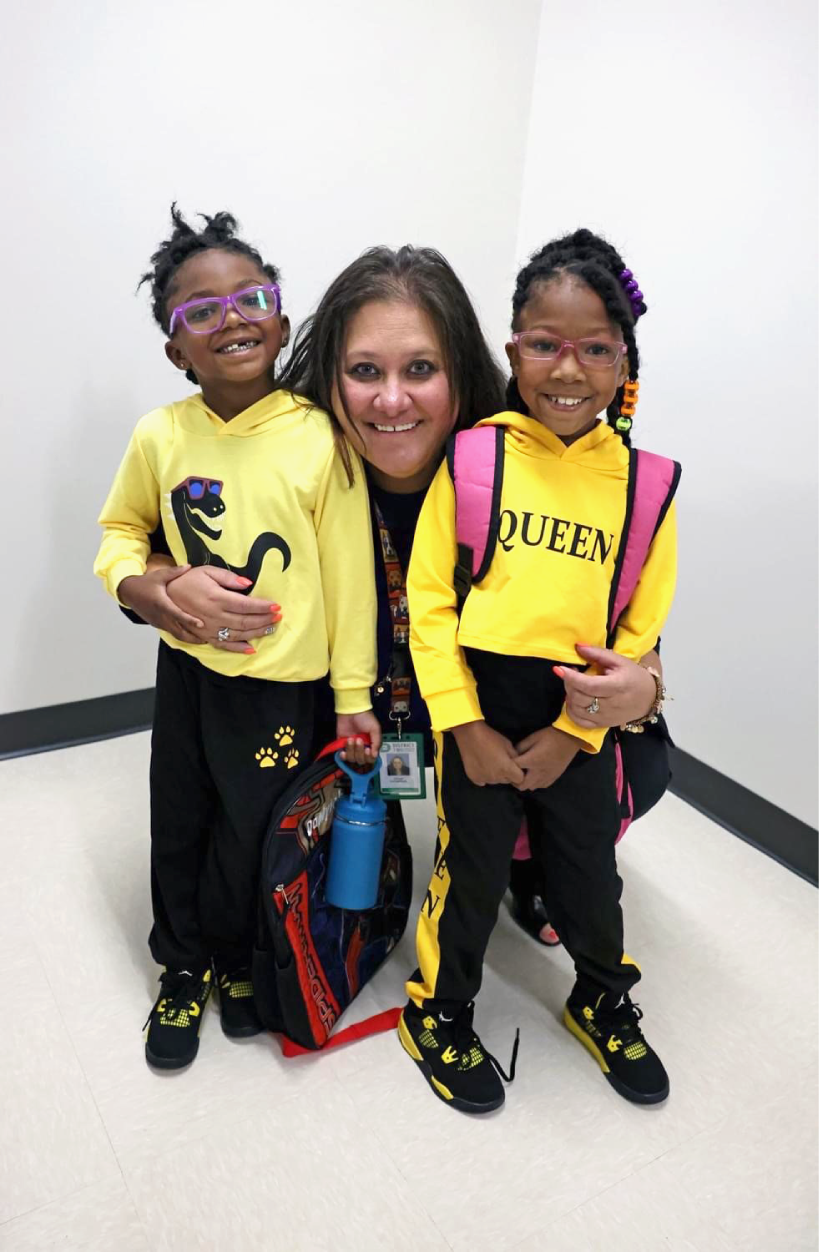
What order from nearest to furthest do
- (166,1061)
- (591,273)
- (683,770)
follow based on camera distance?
1. (591,273)
2. (166,1061)
3. (683,770)

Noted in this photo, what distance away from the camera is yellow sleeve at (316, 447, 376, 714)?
1206 millimetres

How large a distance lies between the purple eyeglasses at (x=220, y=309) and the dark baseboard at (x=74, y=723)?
1306 mm

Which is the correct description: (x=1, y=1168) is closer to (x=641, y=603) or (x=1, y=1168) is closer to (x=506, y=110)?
(x=641, y=603)

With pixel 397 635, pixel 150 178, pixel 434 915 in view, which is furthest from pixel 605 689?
pixel 150 178

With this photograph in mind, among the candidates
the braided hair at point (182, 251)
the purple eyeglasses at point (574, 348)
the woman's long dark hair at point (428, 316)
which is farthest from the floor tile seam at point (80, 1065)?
the purple eyeglasses at point (574, 348)

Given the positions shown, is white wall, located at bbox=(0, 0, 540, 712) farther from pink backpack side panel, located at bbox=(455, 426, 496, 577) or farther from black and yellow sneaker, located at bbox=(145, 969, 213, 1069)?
pink backpack side panel, located at bbox=(455, 426, 496, 577)

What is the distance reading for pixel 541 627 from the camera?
44.1 inches

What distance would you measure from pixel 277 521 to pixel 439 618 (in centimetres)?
28

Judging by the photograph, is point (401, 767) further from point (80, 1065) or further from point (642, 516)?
point (80, 1065)

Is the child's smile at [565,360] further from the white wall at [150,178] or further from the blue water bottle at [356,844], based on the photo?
the white wall at [150,178]

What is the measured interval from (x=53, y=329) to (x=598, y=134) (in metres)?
1.44

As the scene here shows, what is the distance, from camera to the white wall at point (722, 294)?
1710 millimetres

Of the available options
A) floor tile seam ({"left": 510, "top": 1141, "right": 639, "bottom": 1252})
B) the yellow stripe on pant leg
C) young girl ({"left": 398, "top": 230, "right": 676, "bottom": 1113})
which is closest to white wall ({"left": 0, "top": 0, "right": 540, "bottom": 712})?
young girl ({"left": 398, "top": 230, "right": 676, "bottom": 1113})

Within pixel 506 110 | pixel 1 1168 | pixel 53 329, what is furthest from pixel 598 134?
pixel 1 1168
